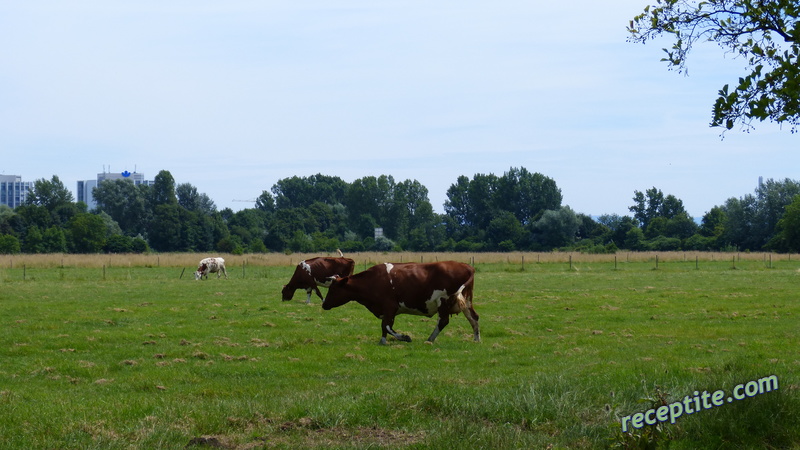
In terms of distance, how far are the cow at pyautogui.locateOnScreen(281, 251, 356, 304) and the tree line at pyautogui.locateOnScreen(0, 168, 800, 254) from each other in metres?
59.4

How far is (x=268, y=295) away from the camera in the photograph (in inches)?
1160

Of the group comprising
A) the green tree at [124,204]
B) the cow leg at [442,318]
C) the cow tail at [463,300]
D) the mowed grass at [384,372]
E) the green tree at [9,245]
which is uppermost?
the green tree at [124,204]

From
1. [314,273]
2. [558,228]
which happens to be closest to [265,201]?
[558,228]

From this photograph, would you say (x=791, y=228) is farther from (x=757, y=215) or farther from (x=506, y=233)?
(x=506, y=233)

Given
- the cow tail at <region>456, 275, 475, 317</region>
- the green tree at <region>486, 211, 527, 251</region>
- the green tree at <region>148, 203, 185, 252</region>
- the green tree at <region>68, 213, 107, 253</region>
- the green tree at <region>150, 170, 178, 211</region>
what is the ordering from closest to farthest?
the cow tail at <region>456, 275, 475, 317</region> < the green tree at <region>68, 213, 107, 253</region> < the green tree at <region>148, 203, 185, 252</region> < the green tree at <region>486, 211, 527, 251</region> < the green tree at <region>150, 170, 178, 211</region>

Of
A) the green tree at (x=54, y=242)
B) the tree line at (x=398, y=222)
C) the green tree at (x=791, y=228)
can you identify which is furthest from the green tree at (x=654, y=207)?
the green tree at (x=54, y=242)

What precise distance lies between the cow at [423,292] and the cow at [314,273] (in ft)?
31.3

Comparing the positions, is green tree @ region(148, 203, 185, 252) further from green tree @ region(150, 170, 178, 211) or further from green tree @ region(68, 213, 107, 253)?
green tree @ region(68, 213, 107, 253)

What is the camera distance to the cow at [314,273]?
90.3 ft

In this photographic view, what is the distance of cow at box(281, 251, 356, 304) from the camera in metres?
27.5

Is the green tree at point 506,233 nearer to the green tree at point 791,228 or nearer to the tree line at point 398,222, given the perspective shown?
the tree line at point 398,222

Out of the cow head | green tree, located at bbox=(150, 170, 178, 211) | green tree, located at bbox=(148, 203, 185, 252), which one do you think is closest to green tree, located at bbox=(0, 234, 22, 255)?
green tree, located at bbox=(148, 203, 185, 252)

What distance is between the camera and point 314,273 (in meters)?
27.9

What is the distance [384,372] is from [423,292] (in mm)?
3974
